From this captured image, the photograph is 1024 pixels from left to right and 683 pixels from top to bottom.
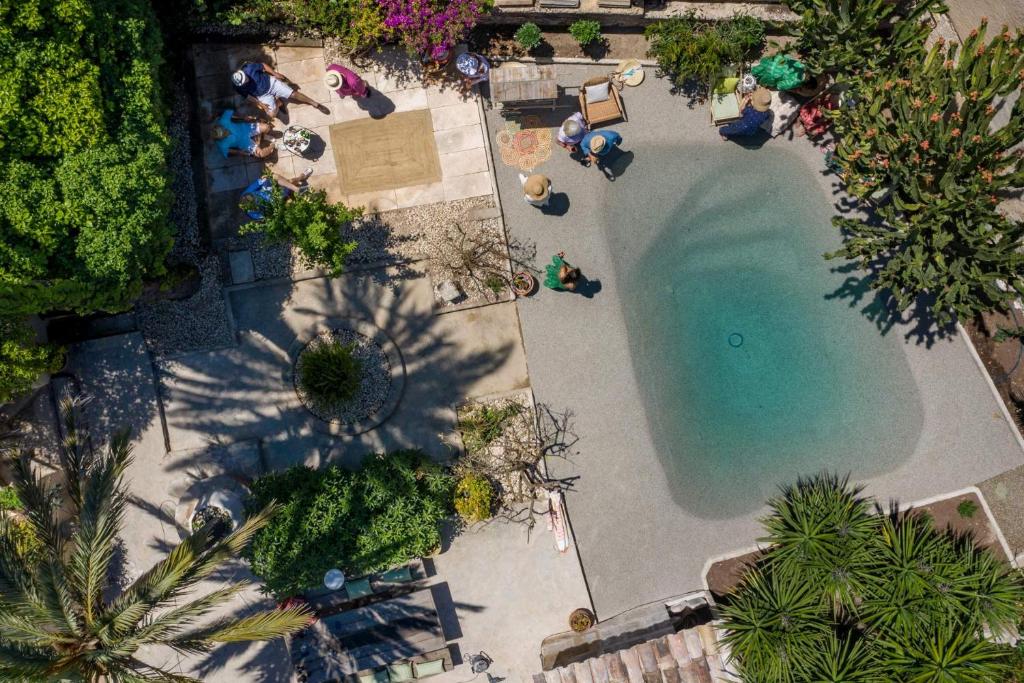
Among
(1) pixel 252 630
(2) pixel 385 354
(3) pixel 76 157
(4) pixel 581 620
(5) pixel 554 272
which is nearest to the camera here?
(1) pixel 252 630

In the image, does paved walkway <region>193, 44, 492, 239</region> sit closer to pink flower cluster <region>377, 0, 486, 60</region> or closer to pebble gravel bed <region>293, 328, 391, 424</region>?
pink flower cluster <region>377, 0, 486, 60</region>

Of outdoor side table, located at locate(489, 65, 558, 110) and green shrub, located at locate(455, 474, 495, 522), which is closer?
green shrub, located at locate(455, 474, 495, 522)

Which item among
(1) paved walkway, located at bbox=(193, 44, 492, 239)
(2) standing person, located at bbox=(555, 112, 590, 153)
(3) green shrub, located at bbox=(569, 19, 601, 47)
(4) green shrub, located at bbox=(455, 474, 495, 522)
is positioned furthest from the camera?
(1) paved walkway, located at bbox=(193, 44, 492, 239)

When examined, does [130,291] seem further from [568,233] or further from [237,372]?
[568,233]

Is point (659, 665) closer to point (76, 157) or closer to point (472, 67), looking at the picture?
point (472, 67)

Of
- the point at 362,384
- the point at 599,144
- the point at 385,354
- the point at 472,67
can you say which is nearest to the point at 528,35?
the point at 472,67

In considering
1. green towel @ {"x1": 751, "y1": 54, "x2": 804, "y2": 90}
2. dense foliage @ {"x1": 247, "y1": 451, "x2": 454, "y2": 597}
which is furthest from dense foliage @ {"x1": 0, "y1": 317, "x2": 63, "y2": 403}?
green towel @ {"x1": 751, "y1": 54, "x2": 804, "y2": 90}

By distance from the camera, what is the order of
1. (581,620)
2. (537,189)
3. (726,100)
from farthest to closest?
1. (726,100)
2. (581,620)
3. (537,189)
